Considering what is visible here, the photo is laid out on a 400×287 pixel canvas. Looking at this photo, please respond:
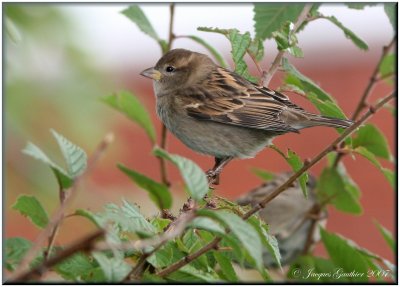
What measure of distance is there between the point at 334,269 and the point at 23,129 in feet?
3.02

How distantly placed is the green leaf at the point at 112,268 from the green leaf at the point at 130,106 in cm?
91

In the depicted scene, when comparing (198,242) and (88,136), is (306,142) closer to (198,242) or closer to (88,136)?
(88,136)

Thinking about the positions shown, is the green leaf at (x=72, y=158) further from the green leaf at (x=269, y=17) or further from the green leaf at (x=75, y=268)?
the green leaf at (x=269, y=17)

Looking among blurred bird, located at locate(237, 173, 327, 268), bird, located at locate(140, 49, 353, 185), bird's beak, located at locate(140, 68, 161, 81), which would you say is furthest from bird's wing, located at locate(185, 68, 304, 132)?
blurred bird, located at locate(237, 173, 327, 268)

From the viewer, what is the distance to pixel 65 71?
7.24 feet

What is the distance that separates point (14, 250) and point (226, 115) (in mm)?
1706

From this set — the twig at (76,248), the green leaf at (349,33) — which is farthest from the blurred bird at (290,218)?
the twig at (76,248)

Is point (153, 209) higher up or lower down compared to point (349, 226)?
higher up

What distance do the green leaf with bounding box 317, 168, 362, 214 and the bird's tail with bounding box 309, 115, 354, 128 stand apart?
13 cm

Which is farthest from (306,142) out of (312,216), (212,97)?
(312,216)

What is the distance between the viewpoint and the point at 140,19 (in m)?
2.26

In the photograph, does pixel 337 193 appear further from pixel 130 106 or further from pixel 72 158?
pixel 72 158

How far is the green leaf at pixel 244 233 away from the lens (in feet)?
3.62

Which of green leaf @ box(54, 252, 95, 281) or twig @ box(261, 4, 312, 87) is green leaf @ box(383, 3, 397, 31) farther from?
→ green leaf @ box(54, 252, 95, 281)
